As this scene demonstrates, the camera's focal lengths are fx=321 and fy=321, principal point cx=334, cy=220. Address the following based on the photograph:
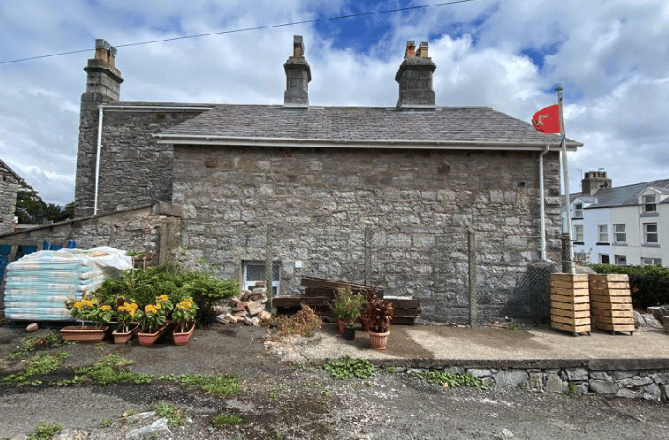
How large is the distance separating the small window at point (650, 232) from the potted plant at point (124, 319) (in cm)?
2669

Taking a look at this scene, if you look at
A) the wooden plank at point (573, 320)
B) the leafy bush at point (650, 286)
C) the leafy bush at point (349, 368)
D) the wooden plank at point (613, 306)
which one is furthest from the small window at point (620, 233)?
the leafy bush at point (349, 368)

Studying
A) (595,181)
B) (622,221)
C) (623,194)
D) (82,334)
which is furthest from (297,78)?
(595,181)

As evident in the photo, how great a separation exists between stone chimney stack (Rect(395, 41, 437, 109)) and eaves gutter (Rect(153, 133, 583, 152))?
316 centimetres

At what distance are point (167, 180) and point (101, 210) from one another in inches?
86.6

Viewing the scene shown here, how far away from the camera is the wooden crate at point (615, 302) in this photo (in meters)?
6.06

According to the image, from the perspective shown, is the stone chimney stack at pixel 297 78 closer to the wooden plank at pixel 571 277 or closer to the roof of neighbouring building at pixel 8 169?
the wooden plank at pixel 571 277

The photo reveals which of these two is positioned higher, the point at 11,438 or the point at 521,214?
the point at 521,214

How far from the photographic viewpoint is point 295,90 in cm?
1024

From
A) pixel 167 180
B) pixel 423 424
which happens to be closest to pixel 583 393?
pixel 423 424

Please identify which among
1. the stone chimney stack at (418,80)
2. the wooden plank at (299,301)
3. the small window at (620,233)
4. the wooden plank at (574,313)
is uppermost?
the stone chimney stack at (418,80)

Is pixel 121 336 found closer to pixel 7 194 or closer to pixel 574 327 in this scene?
pixel 574 327

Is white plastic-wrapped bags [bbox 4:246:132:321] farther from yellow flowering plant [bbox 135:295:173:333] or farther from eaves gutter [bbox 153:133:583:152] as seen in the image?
eaves gutter [bbox 153:133:583:152]

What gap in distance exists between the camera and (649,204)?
64.4 feet

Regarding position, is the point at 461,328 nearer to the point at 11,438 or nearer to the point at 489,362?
the point at 489,362
